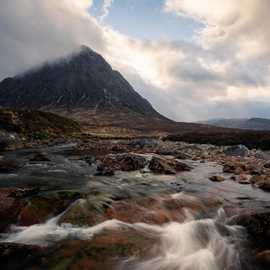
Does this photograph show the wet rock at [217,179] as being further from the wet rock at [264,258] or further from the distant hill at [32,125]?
the distant hill at [32,125]

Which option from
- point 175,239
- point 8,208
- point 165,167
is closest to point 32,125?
point 165,167

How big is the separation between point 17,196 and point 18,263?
20.5 feet

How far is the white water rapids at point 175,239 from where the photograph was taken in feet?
33.0

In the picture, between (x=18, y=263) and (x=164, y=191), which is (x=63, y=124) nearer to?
(x=164, y=191)

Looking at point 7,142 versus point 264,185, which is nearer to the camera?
point 264,185

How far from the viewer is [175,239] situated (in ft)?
38.8

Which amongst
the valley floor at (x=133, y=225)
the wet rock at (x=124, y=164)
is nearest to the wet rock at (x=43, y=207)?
the valley floor at (x=133, y=225)

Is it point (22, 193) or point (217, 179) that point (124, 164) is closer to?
point (217, 179)

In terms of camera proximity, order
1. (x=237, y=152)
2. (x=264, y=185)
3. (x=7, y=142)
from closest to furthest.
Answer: (x=264, y=185) < (x=237, y=152) < (x=7, y=142)

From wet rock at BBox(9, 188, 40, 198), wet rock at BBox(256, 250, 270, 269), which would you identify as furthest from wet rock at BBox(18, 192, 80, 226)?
wet rock at BBox(256, 250, 270, 269)

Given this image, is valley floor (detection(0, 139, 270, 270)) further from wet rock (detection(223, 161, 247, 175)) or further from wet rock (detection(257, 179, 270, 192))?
wet rock (detection(223, 161, 247, 175))

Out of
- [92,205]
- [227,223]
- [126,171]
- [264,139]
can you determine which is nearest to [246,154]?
[264,139]

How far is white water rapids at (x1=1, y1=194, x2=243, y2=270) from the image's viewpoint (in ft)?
33.0

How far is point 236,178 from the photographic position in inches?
927
